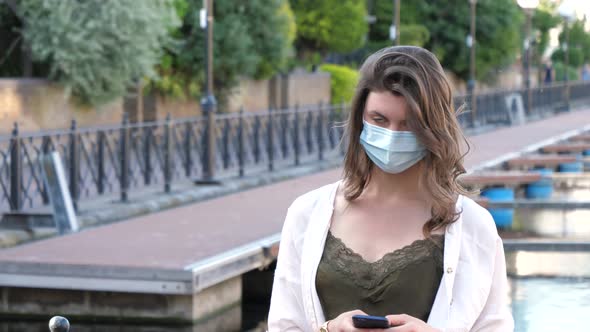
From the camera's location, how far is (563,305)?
8.06m

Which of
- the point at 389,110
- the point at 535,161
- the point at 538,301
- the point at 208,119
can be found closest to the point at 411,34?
the point at 535,161

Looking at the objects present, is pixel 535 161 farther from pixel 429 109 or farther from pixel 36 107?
pixel 429 109

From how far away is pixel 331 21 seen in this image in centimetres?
3369

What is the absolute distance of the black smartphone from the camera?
2789 mm

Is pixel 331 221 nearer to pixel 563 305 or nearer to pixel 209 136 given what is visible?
pixel 563 305

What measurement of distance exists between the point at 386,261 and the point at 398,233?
0.09 metres

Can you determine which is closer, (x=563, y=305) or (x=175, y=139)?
(x=563, y=305)

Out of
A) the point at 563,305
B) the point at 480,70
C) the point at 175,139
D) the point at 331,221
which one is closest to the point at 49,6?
the point at 175,139

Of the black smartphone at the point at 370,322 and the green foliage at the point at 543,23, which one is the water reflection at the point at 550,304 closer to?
the black smartphone at the point at 370,322

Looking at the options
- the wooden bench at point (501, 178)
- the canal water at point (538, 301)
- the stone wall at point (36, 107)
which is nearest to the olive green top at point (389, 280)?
the canal water at point (538, 301)

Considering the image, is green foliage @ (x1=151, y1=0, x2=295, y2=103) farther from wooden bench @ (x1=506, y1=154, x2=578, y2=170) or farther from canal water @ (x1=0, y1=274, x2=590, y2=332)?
canal water @ (x1=0, y1=274, x2=590, y2=332)

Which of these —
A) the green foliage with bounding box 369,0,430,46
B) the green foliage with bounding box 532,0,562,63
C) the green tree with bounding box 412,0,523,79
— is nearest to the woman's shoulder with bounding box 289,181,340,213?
the green foliage with bounding box 369,0,430,46

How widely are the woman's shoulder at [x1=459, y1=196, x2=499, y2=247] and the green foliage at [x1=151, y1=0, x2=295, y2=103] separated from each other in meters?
23.1

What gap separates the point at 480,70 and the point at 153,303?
36.3 metres
